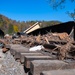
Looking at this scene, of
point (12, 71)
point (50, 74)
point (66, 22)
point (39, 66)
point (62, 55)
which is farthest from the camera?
point (66, 22)

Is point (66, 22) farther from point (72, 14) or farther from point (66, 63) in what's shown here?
point (66, 63)

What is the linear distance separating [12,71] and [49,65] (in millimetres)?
2774

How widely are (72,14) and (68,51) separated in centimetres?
1266

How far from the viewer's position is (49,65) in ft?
10.6

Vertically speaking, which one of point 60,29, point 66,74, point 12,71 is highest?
point 60,29

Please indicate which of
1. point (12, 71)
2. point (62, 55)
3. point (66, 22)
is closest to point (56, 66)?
point (62, 55)

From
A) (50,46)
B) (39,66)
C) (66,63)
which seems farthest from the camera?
(50,46)

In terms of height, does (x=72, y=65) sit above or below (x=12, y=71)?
above

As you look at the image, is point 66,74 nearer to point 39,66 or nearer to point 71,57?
point 39,66

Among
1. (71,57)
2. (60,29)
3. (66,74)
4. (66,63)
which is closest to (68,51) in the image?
(71,57)

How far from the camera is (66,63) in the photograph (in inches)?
135

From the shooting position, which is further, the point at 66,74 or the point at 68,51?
the point at 68,51

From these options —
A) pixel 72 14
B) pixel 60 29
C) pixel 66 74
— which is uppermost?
pixel 72 14

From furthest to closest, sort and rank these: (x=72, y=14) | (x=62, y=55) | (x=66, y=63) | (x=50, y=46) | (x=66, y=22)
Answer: (x=72, y=14)
(x=66, y=22)
(x=50, y=46)
(x=62, y=55)
(x=66, y=63)
